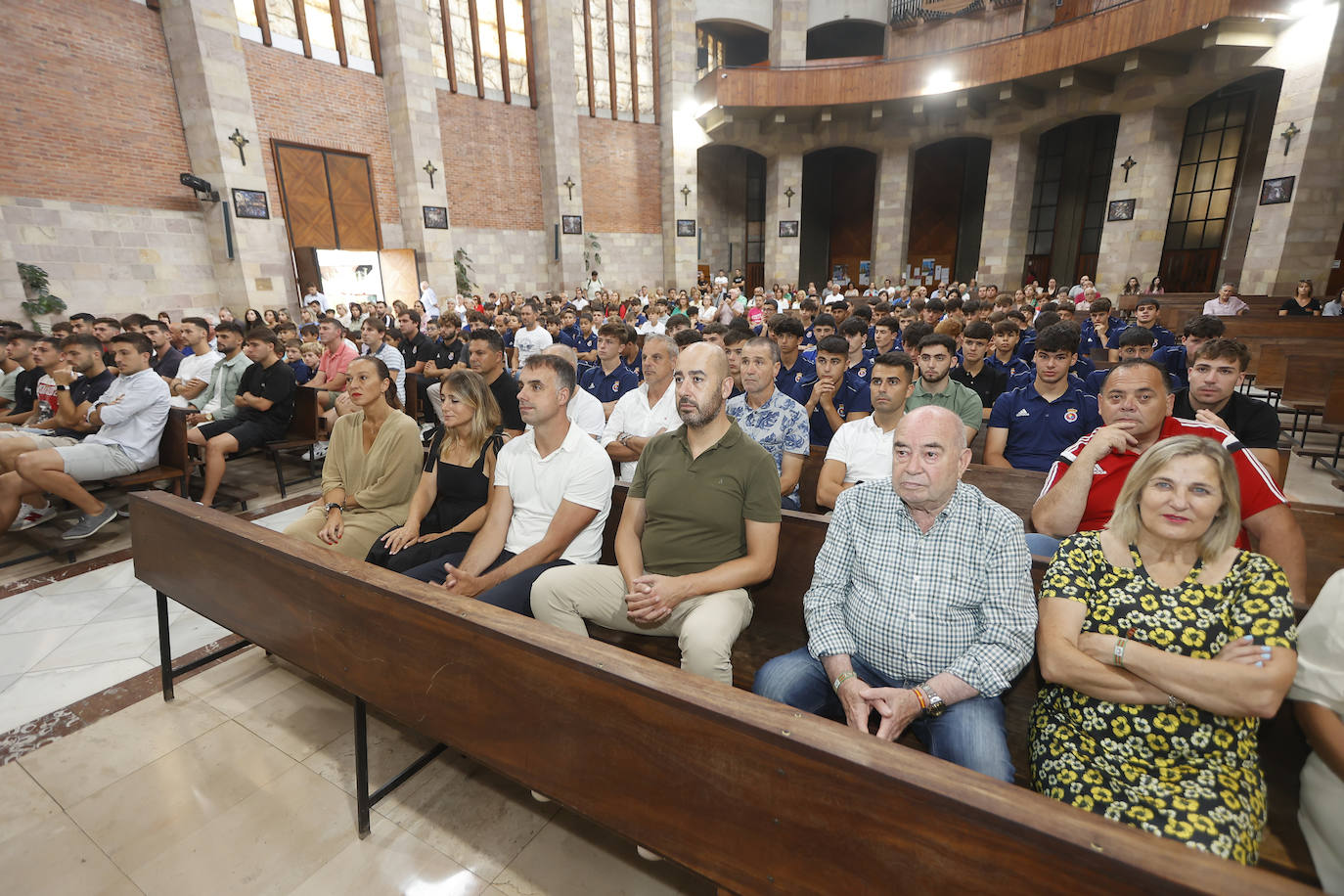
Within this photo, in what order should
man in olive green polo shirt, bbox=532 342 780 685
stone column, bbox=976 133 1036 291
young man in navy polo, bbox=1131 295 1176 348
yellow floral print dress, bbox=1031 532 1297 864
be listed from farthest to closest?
1. stone column, bbox=976 133 1036 291
2. young man in navy polo, bbox=1131 295 1176 348
3. man in olive green polo shirt, bbox=532 342 780 685
4. yellow floral print dress, bbox=1031 532 1297 864

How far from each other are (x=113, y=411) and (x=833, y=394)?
181 inches

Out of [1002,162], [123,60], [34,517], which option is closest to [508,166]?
[123,60]

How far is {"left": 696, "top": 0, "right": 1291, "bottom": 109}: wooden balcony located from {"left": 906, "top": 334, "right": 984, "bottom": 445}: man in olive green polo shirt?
10813 mm

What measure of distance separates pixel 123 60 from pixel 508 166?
6.90m

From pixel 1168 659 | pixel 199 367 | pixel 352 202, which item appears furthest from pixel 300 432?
pixel 352 202

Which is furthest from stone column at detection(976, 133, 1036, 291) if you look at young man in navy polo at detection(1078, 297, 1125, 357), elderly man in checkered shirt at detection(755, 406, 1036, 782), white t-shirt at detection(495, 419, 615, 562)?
elderly man in checkered shirt at detection(755, 406, 1036, 782)

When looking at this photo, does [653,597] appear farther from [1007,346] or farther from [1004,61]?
[1004,61]

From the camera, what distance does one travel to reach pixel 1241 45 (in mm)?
10109

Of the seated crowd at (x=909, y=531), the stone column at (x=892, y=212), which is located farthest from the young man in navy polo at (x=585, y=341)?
the stone column at (x=892, y=212)

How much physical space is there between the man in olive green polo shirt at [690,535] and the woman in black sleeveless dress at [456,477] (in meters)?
0.85

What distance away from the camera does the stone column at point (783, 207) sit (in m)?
15.8

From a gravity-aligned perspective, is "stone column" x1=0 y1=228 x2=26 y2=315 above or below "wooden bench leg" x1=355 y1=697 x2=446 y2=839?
above

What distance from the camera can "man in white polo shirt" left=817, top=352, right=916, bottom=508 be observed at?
2883 millimetres

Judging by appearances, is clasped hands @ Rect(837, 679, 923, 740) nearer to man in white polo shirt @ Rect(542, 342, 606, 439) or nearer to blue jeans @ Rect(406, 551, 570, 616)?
blue jeans @ Rect(406, 551, 570, 616)
